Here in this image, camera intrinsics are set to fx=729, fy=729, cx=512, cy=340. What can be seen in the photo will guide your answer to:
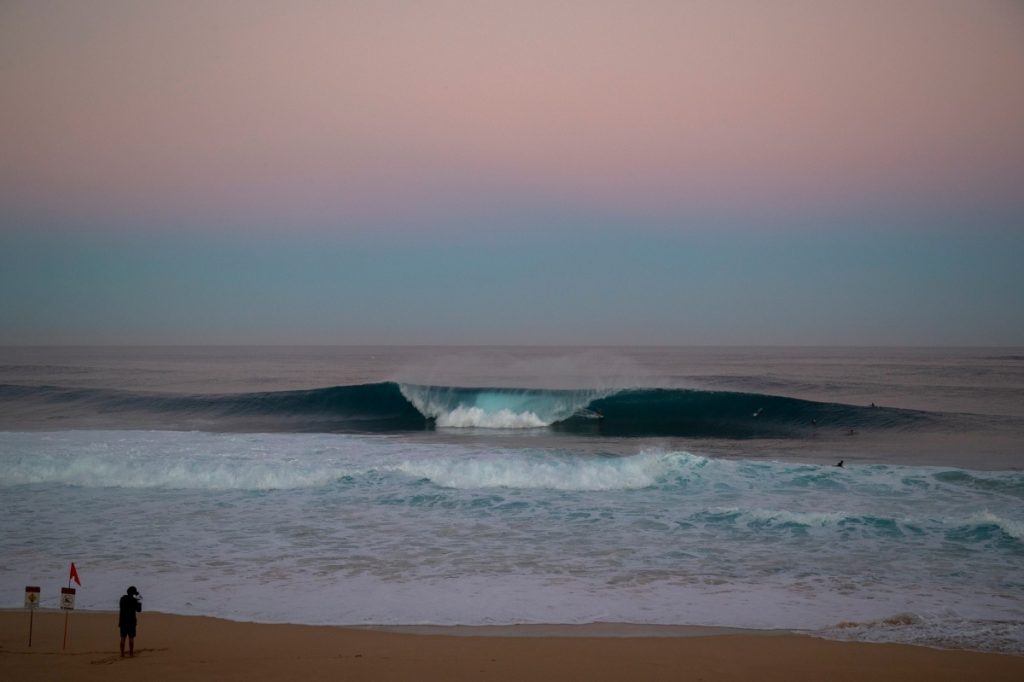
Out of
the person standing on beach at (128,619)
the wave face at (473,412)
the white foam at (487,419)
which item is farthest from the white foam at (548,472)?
the white foam at (487,419)

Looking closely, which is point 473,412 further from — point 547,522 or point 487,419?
point 547,522

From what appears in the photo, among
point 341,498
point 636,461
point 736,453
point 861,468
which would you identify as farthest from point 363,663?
point 736,453

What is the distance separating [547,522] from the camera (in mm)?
10008

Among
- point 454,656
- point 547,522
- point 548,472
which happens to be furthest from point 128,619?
point 548,472

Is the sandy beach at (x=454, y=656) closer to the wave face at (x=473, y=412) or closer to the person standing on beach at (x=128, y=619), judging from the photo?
the person standing on beach at (x=128, y=619)

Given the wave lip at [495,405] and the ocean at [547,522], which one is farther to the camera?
the wave lip at [495,405]

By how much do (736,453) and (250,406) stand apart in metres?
17.2

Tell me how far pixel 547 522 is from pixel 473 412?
43.5ft

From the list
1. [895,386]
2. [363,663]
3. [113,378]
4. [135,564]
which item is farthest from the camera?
[113,378]

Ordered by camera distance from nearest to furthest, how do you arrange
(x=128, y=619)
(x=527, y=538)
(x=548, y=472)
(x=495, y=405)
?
(x=128, y=619) → (x=527, y=538) → (x=548, y=472) → (x=495, y=405)

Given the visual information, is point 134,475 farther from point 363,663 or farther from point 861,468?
point 861,468

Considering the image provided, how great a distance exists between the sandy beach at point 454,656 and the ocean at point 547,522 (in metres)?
0.35

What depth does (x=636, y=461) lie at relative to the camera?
1374 cm

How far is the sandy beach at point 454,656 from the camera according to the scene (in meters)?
5.06
